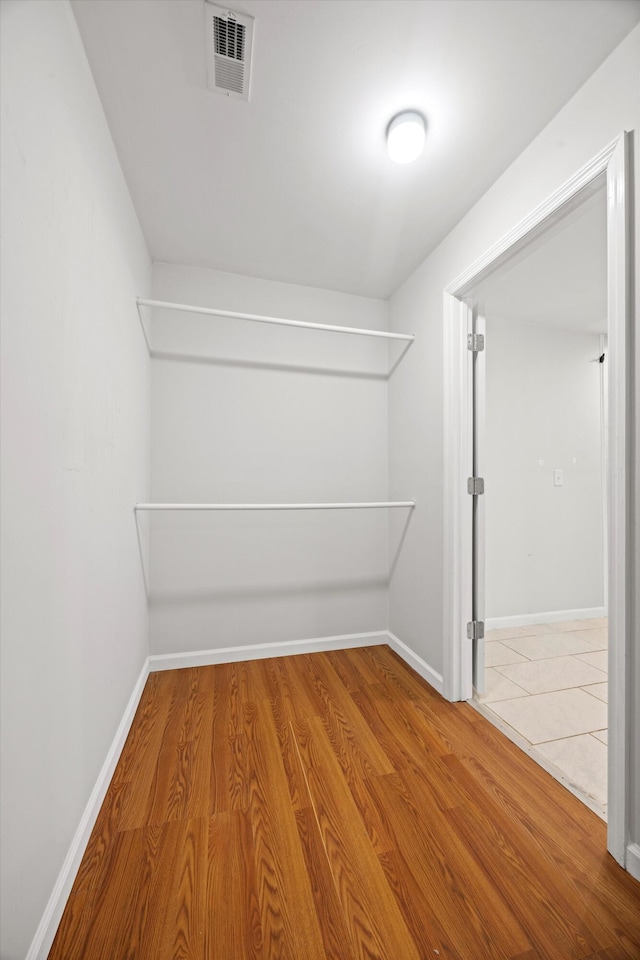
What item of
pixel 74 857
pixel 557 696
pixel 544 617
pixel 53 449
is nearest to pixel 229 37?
pixel 53 449

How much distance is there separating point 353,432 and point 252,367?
759mm

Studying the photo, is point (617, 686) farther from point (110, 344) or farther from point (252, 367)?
point (252, 367)

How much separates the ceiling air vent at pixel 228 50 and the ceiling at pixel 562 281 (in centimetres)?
114

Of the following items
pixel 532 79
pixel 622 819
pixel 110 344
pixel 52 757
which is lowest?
pixel 622 819

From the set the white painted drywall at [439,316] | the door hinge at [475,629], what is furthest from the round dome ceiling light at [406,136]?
the door hinge at [475,629]

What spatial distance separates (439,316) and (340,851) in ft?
7.15

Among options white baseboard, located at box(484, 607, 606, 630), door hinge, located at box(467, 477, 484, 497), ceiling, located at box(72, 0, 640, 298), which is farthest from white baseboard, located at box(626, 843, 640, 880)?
ceiling, located at box(72, 0, 640, 298)

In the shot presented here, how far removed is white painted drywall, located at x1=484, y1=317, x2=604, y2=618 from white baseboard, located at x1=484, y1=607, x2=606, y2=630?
0.03 metres

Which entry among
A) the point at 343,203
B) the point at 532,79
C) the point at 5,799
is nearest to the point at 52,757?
the point at 5,799

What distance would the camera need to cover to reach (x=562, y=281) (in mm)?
2367

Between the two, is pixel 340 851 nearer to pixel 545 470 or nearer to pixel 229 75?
pixel 229 75

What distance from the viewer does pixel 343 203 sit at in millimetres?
1725

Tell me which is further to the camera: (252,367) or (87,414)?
(252,367)

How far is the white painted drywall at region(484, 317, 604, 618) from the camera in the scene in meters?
2.93
